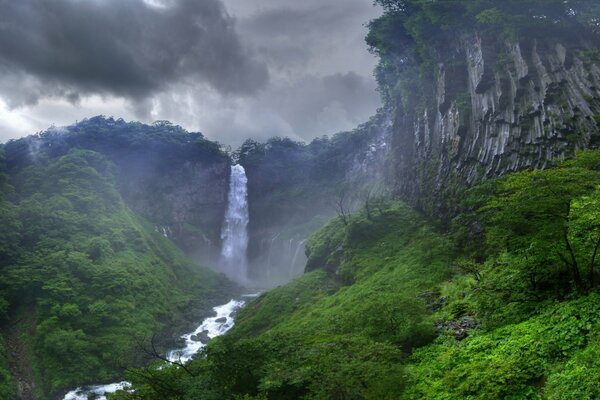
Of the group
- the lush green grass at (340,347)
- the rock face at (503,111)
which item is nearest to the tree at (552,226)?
the lush green grass at (340,347)

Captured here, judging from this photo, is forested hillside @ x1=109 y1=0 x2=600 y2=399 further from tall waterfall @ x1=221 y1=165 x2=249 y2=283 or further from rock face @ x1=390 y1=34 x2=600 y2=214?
tall waterfall @ x1=221 y1=165 x2=249 y2=283

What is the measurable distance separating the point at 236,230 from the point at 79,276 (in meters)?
53.5

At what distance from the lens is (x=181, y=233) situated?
100125 millimetres

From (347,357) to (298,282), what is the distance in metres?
34.5

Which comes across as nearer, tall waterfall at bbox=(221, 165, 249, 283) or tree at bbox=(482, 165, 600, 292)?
tree at bbox=(482, 165, 600, 292)

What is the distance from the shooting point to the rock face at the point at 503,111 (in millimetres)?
32250

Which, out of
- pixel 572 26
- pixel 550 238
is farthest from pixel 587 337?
pixel 572 26

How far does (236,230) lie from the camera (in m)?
105

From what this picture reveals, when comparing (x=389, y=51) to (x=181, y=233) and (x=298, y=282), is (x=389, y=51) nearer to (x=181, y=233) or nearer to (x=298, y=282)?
(x=298, y=282)

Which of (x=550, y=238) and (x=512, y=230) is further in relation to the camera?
(x=512, y=230)

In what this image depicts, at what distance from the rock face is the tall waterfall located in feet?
177

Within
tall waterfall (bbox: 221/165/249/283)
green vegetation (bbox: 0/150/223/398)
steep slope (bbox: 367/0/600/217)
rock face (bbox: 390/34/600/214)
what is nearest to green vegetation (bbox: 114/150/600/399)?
rock face (bbox: 390/34/600/214)

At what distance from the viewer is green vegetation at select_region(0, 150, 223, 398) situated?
4209cm

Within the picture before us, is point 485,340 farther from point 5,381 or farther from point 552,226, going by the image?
point 5,381
